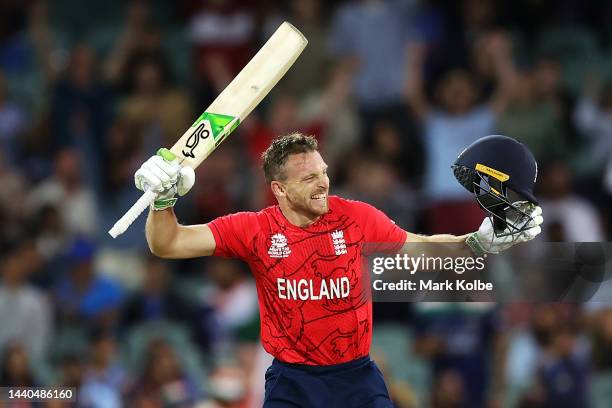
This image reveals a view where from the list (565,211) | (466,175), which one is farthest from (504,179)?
(565,211)

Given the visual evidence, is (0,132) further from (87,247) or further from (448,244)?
(448,244)

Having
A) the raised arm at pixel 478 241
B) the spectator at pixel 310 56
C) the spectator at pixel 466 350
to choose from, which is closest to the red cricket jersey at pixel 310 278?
the raised arm at pixel 478 241

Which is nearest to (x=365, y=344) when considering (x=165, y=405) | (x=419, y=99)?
(x=165, y=405)

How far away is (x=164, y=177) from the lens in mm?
5547

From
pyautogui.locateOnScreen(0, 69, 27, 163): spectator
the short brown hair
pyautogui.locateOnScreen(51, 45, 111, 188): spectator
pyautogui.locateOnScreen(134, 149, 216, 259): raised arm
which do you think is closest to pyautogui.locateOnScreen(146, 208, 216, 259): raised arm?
pyautogui.locateOnScreen(134, 149, 216, 259): raised arm

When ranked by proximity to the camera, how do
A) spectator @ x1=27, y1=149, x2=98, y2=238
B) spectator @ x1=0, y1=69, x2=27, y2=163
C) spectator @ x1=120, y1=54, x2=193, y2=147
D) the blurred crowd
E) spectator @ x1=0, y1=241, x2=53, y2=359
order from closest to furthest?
1. the blurred crowd
2. spectator @ x1=0, y1=241, x2=53, y2=359
3. spectator @ x1=27, y1=149, x2=98, y2=238
4. spectator @ x1=120, y1=54, x2=193, y2=147
5. spectator @ x1=0, y1=69, x2=27, y2=163

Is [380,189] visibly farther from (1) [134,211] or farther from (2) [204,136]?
(1) [134,211]

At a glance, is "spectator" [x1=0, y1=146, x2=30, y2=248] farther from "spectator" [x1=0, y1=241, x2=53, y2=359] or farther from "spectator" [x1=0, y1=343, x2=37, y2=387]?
"spectator" [x1=0, y1=343, x2=37, y2=387]

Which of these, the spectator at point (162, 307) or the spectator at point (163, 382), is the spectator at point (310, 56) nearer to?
the spectator at point (162, 307)

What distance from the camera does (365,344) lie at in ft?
19.0

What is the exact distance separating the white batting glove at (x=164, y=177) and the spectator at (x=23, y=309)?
504cm

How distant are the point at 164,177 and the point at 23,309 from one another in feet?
17.7

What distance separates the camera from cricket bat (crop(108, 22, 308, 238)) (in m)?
5.94

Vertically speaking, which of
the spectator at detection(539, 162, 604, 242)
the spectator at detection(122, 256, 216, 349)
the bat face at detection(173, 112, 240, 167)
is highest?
the spectator at detection(539, 162, 604, 242)
